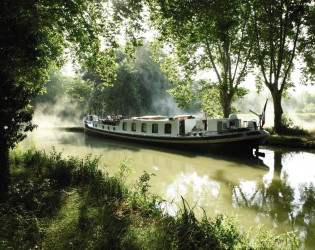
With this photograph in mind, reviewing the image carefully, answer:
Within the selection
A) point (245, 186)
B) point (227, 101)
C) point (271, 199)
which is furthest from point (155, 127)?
point (271, 199)

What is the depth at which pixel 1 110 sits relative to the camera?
458cm

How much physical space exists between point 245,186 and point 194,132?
7978 millimetres

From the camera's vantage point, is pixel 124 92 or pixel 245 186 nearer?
pixel 245 186

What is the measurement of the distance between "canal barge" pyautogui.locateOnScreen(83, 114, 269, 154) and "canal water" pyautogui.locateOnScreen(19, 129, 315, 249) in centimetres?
103

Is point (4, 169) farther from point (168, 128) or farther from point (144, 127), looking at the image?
point (144, 127)

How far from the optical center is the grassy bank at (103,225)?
9.82 feet

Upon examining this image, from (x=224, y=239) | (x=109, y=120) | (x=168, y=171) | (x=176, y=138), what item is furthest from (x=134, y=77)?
(x=224, y=239)

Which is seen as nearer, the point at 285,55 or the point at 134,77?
the point at 285,55

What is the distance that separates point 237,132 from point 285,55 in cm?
1183

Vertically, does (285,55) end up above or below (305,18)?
below

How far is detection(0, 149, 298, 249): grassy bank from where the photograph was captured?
2.99 meters

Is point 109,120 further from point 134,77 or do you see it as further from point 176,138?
point 134,77

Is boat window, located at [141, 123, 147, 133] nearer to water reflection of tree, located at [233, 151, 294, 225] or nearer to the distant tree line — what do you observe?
the distant tree line

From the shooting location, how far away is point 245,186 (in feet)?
27.6
